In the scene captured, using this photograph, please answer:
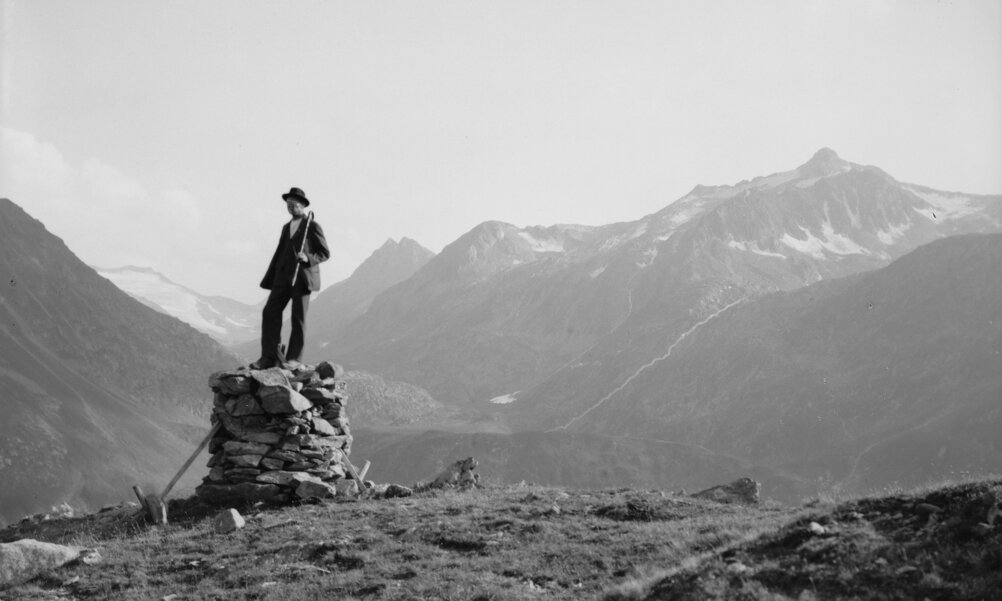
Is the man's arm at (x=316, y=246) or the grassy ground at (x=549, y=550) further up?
the man's arm at (x=316, y=246)

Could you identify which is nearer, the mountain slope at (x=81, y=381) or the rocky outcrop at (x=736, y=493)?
the rocky outcrop at (x=736, y=493)

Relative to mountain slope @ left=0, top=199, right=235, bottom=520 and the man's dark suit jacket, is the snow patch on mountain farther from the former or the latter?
the man's dark suit jacket

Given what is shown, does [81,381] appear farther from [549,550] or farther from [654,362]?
[654,362]

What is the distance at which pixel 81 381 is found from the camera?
10781cm

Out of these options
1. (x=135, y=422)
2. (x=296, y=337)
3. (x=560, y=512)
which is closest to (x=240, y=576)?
(x=560, y=512)

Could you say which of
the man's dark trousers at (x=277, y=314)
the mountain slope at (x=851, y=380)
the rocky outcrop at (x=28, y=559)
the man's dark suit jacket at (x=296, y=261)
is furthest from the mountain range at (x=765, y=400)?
the rocky outcrop at (x=28, y=559)

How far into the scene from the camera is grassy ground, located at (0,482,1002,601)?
7895 mm

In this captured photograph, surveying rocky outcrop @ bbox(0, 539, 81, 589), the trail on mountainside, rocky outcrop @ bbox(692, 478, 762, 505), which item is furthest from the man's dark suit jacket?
the trail on mountainside

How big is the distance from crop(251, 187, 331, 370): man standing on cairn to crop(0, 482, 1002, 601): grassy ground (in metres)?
4.41

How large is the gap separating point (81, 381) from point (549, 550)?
4547 inches

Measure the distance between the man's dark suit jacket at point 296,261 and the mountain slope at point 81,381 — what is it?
227ft

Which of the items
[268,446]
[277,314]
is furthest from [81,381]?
[268,446]

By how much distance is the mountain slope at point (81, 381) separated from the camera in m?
80.9

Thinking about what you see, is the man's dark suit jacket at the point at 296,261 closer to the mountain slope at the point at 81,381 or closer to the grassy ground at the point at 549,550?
the grassy ground at the point at 549,550
